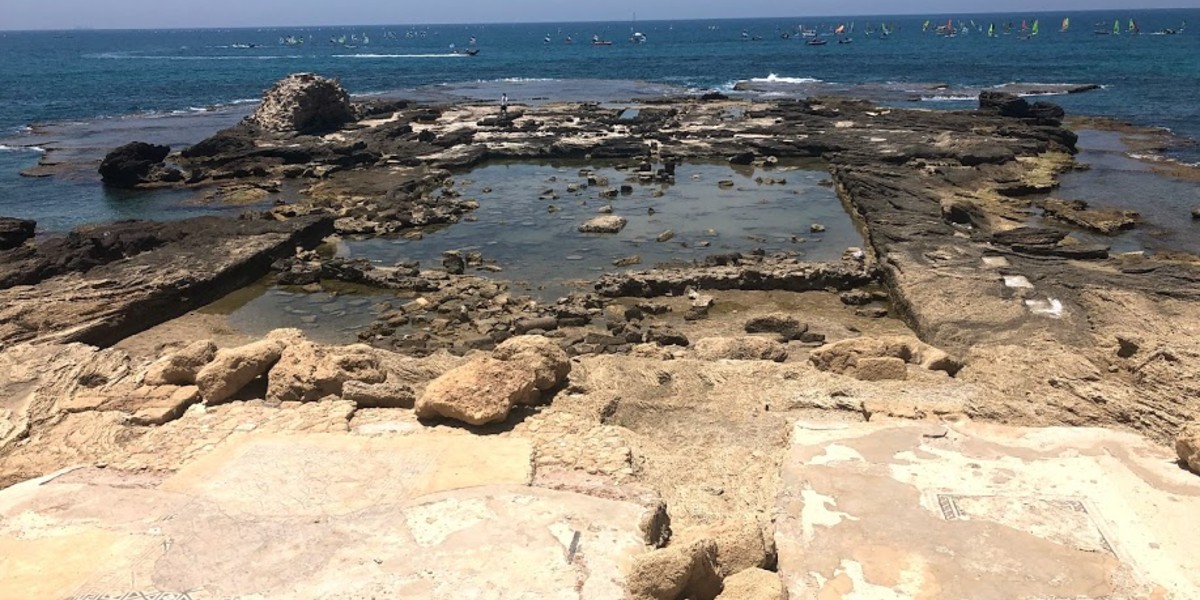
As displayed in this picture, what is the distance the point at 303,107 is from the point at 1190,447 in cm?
3627

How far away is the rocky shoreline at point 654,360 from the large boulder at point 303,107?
12297 mm

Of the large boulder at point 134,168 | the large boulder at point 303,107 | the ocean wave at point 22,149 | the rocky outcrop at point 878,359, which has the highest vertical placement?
the large boulder at point 303,107

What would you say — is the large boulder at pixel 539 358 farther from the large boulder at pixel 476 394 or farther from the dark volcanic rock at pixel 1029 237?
the dark volcanic rock at pixel 1029 237

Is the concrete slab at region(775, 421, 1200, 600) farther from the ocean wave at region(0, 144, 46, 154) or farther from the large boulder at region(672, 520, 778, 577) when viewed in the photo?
the ocean wave at region(0, 144, 46, 154)

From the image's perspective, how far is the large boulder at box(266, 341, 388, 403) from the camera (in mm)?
9258

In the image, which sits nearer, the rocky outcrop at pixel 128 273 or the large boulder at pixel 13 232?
the rocky outcrop at pixel 128 273

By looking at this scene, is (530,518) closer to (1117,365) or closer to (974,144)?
(1117,365)

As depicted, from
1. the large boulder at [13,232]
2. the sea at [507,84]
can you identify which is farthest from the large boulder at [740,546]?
the sea at [507,84]

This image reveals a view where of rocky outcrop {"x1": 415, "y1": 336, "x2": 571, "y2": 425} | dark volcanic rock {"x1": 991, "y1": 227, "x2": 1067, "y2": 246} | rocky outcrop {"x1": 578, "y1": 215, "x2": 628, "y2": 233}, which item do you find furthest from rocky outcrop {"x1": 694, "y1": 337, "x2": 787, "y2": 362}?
rocky outcrop {"x1": 578, "y1": 215, "x2": 628, "y2": 233}

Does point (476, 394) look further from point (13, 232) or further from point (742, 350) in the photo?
point (13, 232)

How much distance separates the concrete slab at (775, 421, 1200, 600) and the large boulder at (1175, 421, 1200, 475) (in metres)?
0.12

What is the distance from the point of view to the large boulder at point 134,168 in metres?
27.7

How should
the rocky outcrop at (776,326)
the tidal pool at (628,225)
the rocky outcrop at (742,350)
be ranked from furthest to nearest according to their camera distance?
the tidal pool at (628,225), the rocky outcrop at (776,326), the rocky outcrop at (742,350)

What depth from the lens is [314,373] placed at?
933cm
